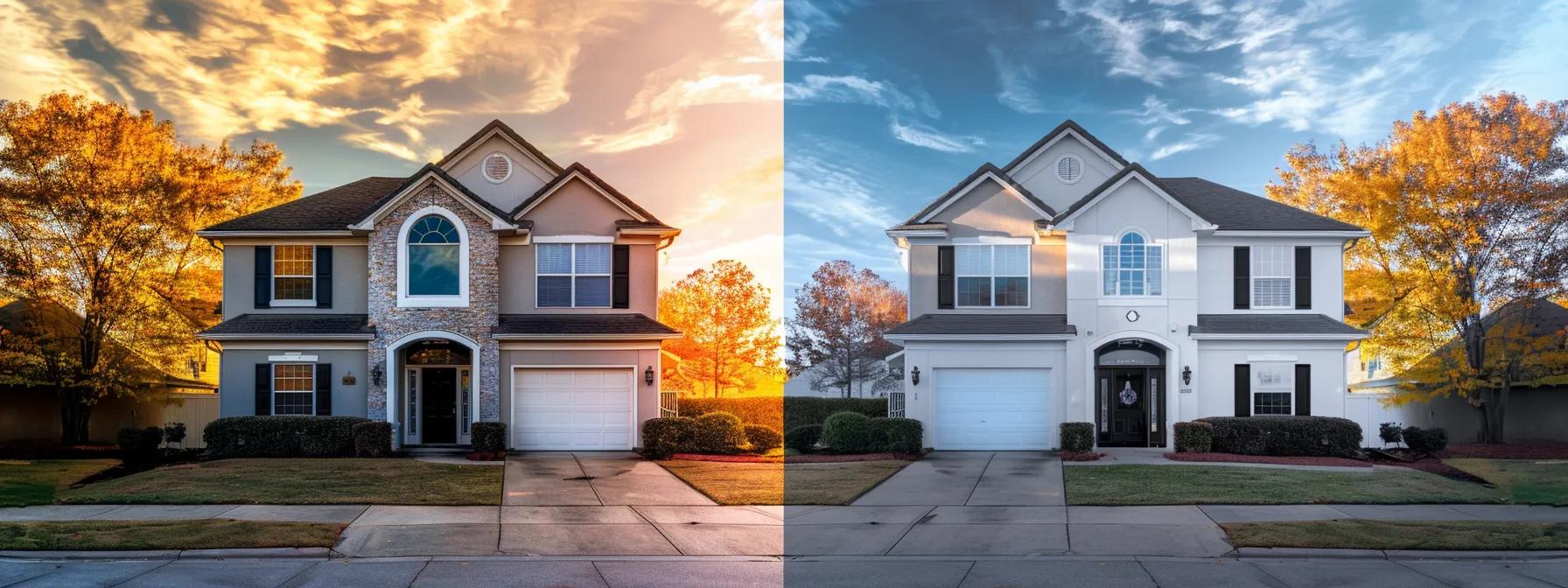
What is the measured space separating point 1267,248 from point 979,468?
34.7 ft

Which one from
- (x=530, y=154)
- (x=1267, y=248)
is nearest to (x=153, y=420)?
(x=530, y=154)

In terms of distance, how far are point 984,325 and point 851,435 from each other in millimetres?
4359

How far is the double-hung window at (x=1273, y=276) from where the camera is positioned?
2853 centimetres

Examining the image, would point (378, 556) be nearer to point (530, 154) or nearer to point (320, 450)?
point (320, 450)

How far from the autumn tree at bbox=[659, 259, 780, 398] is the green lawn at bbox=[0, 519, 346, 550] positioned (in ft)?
87.7

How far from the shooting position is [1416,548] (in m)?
14.2

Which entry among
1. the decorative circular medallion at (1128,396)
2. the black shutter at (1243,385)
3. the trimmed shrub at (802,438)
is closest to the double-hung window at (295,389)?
the trimmed shrub at (802,438)

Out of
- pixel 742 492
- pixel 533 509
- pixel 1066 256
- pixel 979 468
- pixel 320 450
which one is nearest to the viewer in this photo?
pixel 533 509


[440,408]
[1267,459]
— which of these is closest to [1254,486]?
[1267,459]

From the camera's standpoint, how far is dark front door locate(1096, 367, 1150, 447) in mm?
28047

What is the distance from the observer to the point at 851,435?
2694 cm

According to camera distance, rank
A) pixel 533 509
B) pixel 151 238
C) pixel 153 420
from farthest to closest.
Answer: pixel 153 420 → pixel 151 238 → pixel 533 509

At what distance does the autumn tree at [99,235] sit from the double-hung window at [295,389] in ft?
17.3

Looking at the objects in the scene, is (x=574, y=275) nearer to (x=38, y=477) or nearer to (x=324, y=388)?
(x=324, y=388)
